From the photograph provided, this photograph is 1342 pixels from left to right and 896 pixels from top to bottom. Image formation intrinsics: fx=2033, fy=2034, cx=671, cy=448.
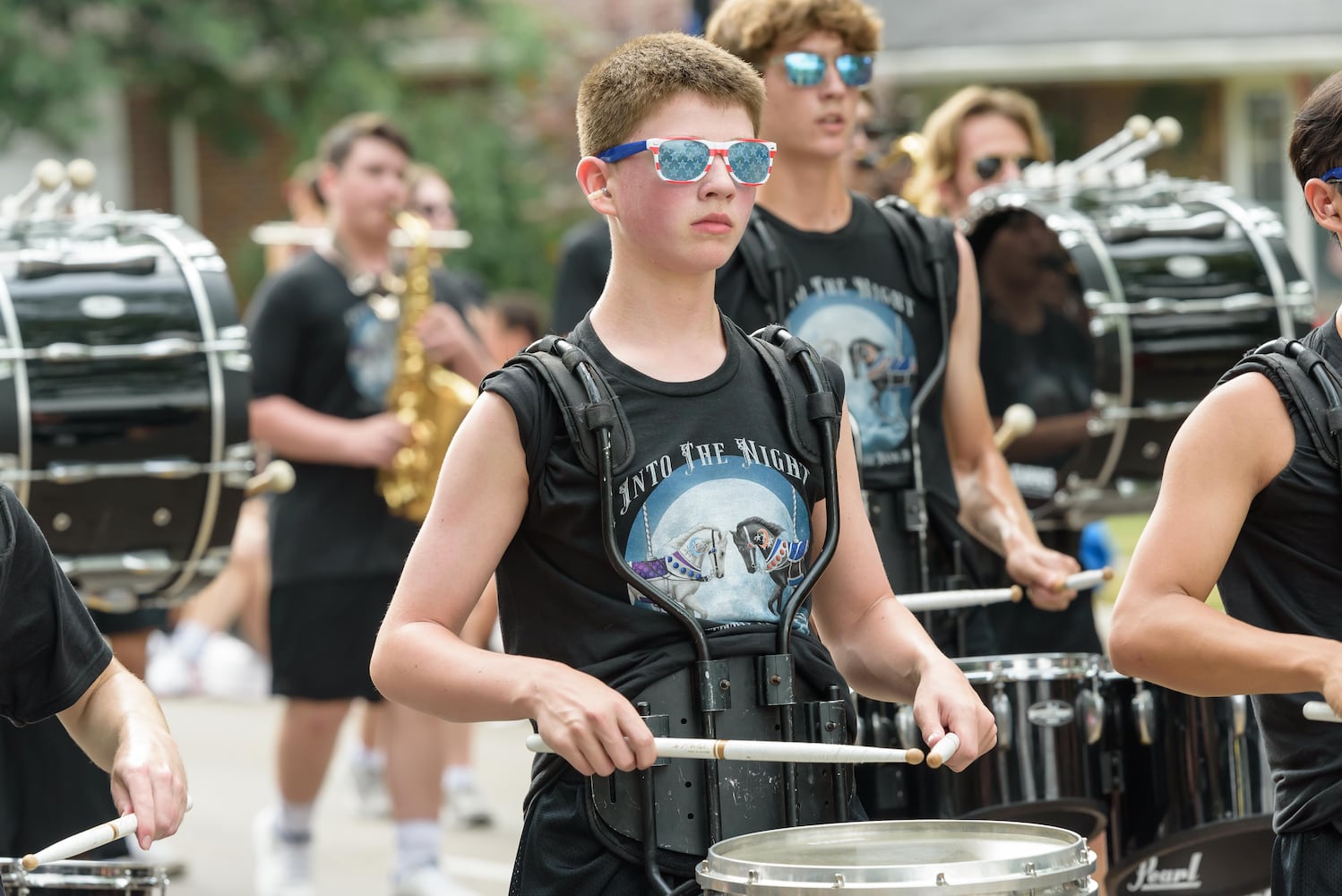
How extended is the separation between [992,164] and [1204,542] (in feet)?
12.4

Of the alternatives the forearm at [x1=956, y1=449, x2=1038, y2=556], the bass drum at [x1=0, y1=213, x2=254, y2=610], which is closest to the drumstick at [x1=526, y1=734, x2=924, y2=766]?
the forearm at [x1=956, y1=449, x2=1038, y2=556]

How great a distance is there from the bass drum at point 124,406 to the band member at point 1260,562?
2820 millimetres

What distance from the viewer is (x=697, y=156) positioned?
2.75 m

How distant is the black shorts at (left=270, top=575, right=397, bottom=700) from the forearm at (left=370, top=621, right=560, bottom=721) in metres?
3.67

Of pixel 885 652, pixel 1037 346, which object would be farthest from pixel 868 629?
pixel 1037 346

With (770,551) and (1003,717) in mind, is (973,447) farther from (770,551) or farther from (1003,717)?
(770,551)

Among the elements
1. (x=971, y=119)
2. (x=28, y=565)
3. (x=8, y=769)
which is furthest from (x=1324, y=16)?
(x=28, y=565)

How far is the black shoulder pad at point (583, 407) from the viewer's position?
105 inches

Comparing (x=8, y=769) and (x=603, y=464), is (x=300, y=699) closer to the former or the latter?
(x=8, y=769)

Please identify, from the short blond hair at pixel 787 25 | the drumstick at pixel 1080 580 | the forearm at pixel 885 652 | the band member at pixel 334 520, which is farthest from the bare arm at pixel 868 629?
the band member at pixel 334 520

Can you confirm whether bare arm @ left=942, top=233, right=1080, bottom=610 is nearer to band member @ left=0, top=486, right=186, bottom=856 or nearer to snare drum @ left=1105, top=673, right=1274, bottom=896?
snare drum @ left=1105, top=673, right=1274, bottom=896

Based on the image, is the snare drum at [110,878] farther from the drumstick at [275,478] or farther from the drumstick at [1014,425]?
the drumstick at [1014,425]

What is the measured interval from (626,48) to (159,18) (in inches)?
575

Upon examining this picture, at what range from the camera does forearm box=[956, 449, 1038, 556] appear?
418 cm
